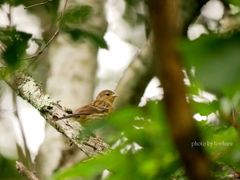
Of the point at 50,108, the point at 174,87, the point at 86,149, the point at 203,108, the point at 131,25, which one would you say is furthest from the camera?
the point at 131,25

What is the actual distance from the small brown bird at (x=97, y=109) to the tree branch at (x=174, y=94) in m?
4.40

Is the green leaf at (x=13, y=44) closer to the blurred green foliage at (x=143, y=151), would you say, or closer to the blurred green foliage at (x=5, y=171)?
the blurred green foliage at (x=143, y=151)

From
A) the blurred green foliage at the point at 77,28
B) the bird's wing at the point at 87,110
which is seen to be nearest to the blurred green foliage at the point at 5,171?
the bird's wing at the point at 87,110

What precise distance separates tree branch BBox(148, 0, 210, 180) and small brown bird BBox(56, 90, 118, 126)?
14.4 feet

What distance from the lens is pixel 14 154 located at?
20.8ft

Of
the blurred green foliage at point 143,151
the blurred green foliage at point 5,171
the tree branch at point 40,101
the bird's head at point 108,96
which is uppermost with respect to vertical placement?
the bird's head at point 108,96

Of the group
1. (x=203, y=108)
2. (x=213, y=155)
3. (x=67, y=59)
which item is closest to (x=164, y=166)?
(x=213, y=155)

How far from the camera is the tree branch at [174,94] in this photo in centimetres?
57

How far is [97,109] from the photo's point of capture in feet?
19.9

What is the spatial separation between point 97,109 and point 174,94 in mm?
5524

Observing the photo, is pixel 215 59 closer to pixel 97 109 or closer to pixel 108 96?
pixel 97 109

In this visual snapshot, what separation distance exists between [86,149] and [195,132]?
2957mm

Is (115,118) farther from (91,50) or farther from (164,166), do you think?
(91,50)

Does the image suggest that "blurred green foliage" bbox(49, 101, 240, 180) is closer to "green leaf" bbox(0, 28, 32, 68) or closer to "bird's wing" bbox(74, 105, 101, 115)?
"green leaf" bbox(0, 28, 32, 68)
